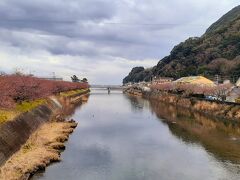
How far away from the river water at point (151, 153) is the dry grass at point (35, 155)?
73 cm

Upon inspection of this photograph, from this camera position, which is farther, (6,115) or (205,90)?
(205,90)

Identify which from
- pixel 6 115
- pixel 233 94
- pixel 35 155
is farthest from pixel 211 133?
pixel 233 94

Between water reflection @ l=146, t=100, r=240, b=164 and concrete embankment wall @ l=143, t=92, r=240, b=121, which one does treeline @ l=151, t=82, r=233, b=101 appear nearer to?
concrete embankment wall @ l=143, t=92, r=240, b=121

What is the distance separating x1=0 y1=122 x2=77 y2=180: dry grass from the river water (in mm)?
732

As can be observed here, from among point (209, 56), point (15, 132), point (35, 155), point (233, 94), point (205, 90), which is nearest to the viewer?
point (35, 155)

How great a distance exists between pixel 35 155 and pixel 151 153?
10526 millimetres

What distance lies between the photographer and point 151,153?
3394cm

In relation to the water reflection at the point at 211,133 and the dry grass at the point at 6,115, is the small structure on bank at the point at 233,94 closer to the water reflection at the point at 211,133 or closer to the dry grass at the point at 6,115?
the water reflection at the point at 211,133

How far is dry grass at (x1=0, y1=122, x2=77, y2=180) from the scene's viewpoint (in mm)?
23328

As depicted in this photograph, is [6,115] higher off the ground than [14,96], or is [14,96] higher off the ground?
[14,96]

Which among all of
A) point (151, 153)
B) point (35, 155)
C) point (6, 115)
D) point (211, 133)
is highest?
point (6, 115)

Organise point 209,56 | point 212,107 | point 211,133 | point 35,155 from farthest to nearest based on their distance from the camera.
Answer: point 209,56, point 212,107, point 211,133, point 35,155

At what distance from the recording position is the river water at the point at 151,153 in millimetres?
26438

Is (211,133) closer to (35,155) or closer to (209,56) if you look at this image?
(35,155)
